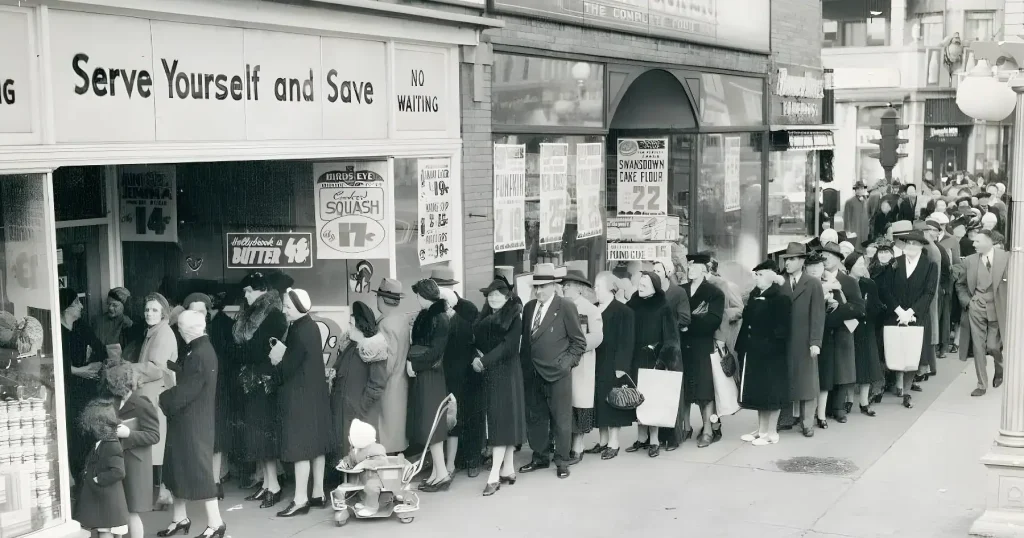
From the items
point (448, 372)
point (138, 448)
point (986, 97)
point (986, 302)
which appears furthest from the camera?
point (986, 302)

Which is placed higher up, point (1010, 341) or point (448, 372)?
point (1010, 341)

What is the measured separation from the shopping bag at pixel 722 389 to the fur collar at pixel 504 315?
8.59ft

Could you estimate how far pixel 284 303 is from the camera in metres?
9.30

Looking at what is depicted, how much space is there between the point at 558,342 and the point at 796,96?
12238 mm

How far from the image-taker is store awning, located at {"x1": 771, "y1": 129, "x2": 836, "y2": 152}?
20406 mm

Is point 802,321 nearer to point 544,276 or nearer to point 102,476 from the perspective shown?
point 544,276

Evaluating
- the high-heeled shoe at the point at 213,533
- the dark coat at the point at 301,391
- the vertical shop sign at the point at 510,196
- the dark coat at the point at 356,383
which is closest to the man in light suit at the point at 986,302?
the vertical shop sign at the point at 510,196

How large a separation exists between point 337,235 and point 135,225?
2.10 metres

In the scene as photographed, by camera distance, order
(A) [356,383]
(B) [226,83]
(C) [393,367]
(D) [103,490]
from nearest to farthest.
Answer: (D) [103,490]
(B) [226,83]
(A) [356,383]
(C) [393,367]

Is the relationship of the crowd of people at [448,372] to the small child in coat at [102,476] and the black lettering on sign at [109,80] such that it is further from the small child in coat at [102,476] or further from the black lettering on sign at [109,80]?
the black lettering on sign at [109,80]

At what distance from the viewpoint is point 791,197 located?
2186 cm

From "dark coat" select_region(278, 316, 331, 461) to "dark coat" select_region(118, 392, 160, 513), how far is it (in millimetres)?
1355

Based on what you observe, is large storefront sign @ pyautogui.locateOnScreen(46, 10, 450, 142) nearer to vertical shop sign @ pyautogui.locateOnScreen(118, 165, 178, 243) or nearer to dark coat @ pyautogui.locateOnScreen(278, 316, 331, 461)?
dark coat @ pyautogui.locateOnScreen(278, 316, 331, 461)

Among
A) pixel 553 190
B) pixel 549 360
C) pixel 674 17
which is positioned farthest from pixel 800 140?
pixel 549 360
